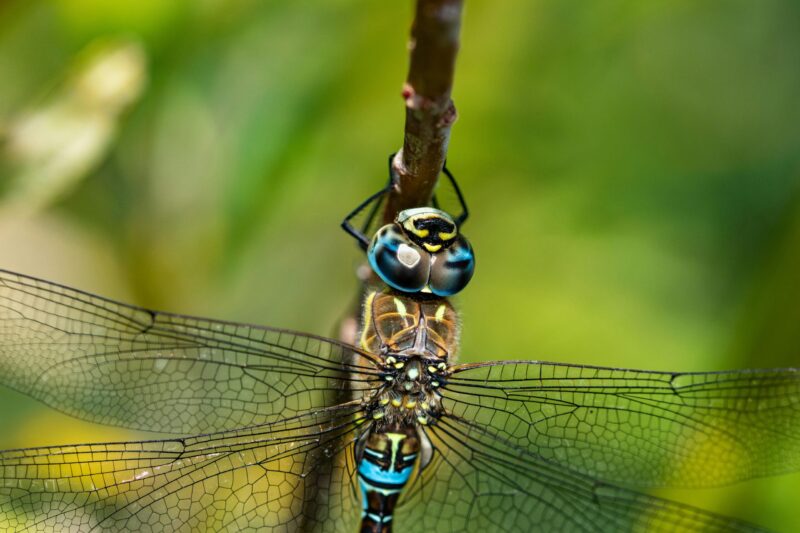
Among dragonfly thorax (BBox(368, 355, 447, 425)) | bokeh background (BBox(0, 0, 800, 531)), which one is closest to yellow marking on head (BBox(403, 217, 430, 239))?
dragonfly thorax (BBox(368, 355, 447, 425))

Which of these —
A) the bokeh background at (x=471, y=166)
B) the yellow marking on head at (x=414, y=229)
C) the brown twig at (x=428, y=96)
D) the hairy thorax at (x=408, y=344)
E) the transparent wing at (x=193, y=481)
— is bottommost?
the transparent wing at (x=193, y=481)

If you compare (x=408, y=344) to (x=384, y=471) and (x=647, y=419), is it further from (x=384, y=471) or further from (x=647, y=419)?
(x=647, y=419)

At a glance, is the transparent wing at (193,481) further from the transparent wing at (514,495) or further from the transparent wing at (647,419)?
the transparent wing at (647,419)

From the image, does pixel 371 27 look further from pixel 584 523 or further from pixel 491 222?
pixel 584 523

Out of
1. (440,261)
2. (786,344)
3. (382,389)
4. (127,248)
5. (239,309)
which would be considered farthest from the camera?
(239,309)

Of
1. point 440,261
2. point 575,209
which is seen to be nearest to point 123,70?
point 440,261

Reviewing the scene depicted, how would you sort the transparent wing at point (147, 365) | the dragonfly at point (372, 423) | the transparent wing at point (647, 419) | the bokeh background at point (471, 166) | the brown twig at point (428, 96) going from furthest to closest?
the bokeh background at point (471, 166), the transparent wing at point (647, 419), the transparent wing at point (147, 365), the dragonfly at point (372, 423), the brown twig at point (428, 96)

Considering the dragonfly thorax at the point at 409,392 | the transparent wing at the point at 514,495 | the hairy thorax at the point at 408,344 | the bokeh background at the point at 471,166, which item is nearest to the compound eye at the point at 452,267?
the hairy thorax at the point at 408,344

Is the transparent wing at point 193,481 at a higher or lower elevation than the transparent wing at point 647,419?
lower
